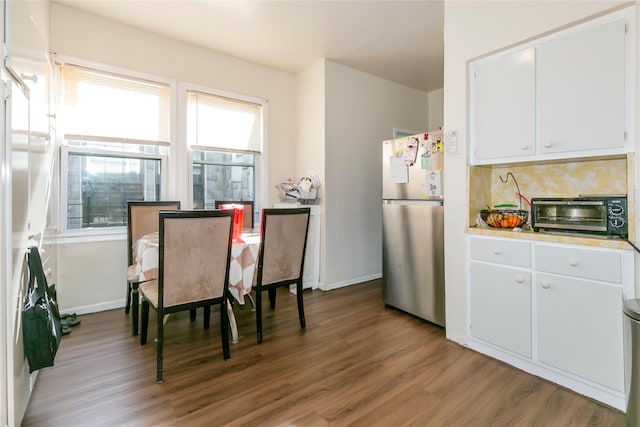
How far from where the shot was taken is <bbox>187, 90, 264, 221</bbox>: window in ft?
12.0

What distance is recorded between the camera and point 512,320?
214 cm

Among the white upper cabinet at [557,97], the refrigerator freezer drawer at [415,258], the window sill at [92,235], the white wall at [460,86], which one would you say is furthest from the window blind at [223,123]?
the white upper cabinet at [557,97]

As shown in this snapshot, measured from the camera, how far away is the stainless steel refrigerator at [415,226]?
278cm

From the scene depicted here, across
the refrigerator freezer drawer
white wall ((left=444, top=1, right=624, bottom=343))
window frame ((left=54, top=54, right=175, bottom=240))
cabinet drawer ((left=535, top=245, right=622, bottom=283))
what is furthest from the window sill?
cabinet drawer ((left=535, top=245, right=622, bottom=283))

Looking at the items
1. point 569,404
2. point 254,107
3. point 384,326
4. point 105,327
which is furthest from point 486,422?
point 254,107

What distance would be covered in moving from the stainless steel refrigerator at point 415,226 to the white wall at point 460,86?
0.22 m

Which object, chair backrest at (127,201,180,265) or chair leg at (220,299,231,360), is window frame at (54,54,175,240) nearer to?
chair backrest at (127,201,180,265)

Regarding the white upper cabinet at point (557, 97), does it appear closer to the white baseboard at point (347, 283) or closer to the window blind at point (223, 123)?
the white baseboard at point (347, 283)

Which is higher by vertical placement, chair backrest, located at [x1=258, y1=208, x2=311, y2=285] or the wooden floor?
chair backrest, located at [x1=258, y1=208, x2=311, y2=285]

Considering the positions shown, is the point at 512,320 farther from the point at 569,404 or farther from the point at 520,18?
the point at 520,18

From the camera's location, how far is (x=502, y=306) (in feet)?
7.20

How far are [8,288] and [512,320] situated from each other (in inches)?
107

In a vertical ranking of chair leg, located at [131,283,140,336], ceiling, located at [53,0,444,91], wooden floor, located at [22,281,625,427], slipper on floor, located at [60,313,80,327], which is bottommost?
wooden floor, located at [22,281,625,427]

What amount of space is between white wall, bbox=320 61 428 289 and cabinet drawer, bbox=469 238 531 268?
1.93 meters
